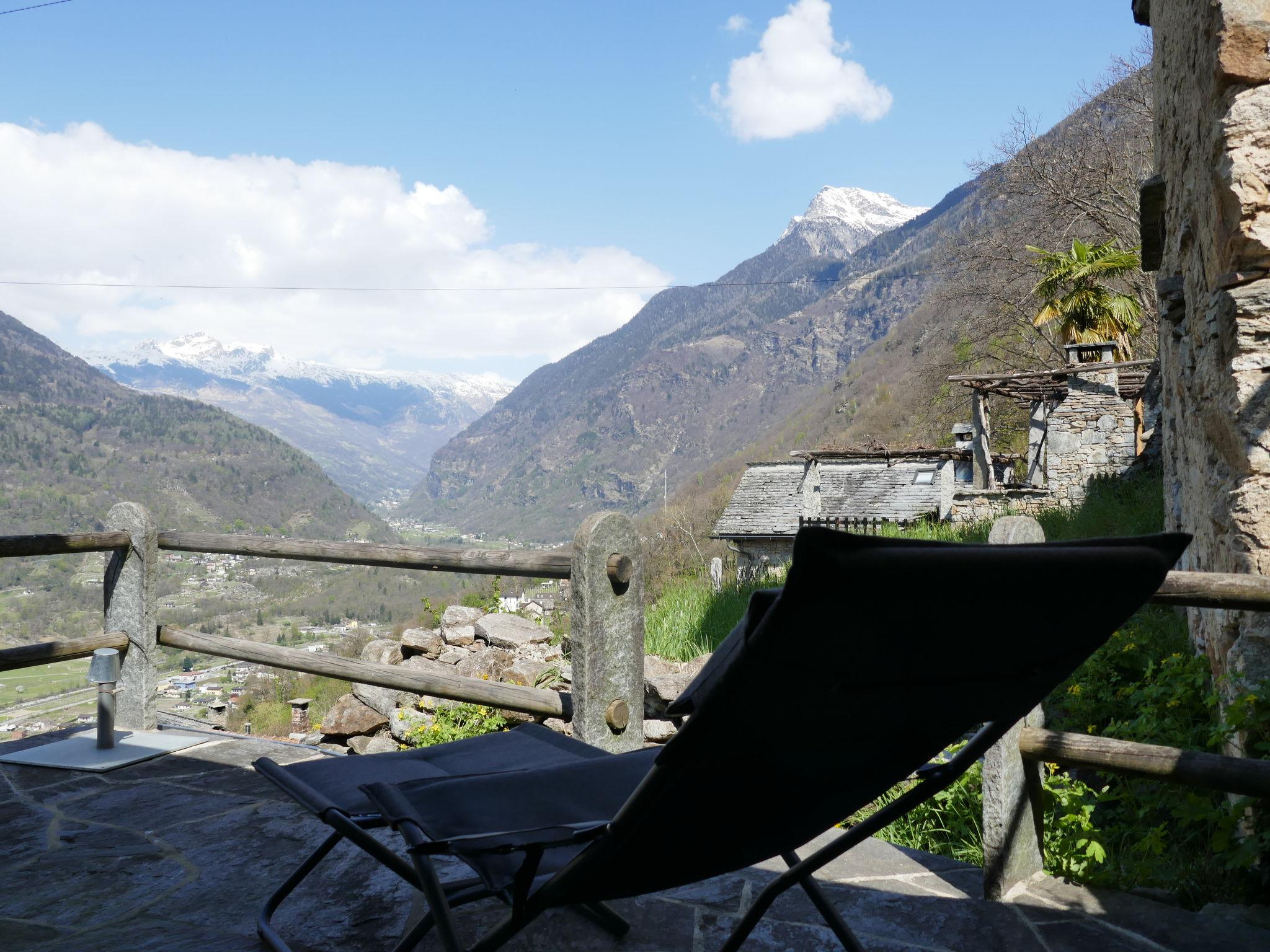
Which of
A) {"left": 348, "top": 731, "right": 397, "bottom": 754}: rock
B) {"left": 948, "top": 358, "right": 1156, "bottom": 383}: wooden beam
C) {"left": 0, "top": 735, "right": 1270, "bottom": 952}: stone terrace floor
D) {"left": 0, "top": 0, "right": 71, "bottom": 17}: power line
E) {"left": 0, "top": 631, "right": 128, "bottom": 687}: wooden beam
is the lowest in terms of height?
{"left": 348, "top": 731, "right": 397, "bottom": 754}: rock

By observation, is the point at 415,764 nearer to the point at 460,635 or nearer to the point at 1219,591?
the point at 1219,591

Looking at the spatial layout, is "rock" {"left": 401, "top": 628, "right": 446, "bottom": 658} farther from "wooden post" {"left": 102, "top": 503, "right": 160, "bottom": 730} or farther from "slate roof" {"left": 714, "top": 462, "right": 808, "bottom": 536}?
"slate roof" {"left": 714, "top": 462, "right": 808, "bottom": 536}

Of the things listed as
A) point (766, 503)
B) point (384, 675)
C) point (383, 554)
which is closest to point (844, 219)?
point (766, 503)

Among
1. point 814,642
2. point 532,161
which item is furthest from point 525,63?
point 814,642

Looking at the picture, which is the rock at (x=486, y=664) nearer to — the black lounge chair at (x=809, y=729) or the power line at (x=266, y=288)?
the black lounge chair at (x=809, y=729)

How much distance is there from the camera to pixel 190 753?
3088 millimetres

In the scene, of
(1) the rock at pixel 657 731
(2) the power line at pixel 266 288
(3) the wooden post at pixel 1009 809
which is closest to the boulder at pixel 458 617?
(1) the rock at pixel 657 731

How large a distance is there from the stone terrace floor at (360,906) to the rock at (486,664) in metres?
3.22

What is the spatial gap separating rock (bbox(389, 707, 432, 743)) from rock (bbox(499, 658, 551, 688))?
2.08ft

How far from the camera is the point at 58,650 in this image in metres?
3.16

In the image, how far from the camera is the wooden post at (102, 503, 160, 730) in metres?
3.37

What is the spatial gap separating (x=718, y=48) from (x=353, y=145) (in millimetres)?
Answer: 87295

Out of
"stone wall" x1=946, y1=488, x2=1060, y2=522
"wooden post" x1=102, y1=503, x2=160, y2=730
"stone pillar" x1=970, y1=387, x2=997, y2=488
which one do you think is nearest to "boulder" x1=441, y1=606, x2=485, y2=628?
"wooden post" x1=102, y1=503, x2=160, y2=730

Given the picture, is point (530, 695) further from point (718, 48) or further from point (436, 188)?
point (436, 188)
